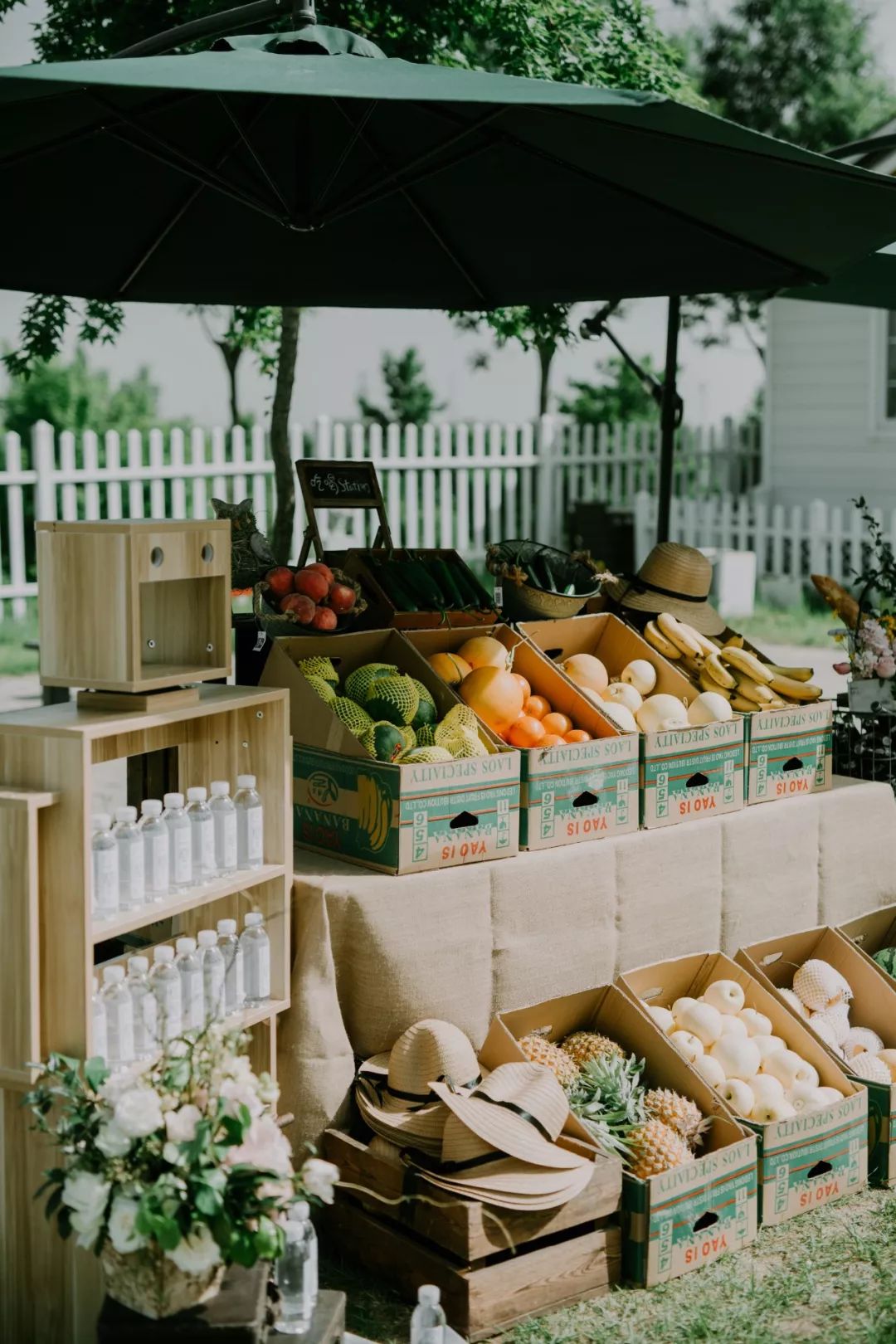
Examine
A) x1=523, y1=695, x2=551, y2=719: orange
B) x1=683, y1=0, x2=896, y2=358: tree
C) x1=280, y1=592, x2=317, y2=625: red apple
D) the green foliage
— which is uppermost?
x1=683, y1=0, x2=896, y2=358: tree

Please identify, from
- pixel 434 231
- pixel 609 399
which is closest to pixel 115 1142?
pixel 434 231

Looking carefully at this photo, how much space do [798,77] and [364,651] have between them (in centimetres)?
2094

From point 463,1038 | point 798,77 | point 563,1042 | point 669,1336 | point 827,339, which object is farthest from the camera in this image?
point 798,77

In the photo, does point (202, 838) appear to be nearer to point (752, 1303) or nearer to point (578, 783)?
point (578, 783)

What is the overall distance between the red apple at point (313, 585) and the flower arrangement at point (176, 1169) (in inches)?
62.0

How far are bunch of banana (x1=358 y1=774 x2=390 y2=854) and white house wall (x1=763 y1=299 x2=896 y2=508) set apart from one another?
40.2 ft

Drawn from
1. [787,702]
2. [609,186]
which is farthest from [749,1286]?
[609,186]

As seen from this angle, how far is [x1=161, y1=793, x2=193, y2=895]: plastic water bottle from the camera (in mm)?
2918

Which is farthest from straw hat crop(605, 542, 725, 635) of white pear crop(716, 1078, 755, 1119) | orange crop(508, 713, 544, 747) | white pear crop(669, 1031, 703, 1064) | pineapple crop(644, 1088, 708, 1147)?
pineapple crop(644, 1088, 708, 1147)

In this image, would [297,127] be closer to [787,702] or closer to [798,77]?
[787,702]

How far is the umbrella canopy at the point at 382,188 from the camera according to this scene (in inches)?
104

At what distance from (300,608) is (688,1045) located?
57.0 inches

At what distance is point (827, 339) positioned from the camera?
1522 centimetres

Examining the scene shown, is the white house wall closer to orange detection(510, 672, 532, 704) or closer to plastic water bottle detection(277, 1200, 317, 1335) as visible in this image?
orange detection(510, 672, 532, 704)
